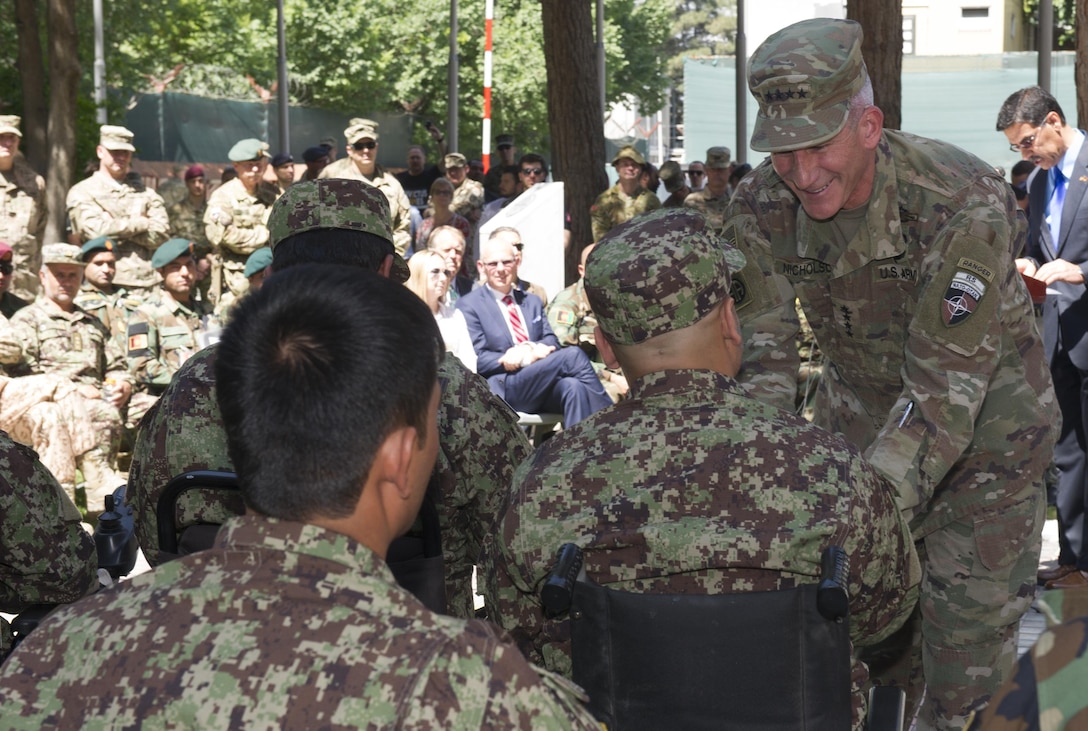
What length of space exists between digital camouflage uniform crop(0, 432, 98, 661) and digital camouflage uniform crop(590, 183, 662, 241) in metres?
8.46

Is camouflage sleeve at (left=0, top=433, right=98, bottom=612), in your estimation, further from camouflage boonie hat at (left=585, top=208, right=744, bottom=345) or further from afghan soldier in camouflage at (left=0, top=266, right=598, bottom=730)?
afghan soldier in camouflage at (left=0, top=266, right=598, bottom=730)

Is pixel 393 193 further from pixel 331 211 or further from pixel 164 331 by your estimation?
pixel 331 211

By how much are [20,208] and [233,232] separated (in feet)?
7.18

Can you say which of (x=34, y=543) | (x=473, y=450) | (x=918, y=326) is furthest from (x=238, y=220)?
(x=918, y=326)

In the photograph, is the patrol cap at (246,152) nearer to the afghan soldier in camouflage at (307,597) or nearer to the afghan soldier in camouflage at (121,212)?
the afghan soldier in camouflage at (121,212)

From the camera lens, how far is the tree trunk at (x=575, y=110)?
10.8 meters

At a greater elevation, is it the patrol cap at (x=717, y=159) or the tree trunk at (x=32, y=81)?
the tree trunk at (x=32, y=81)

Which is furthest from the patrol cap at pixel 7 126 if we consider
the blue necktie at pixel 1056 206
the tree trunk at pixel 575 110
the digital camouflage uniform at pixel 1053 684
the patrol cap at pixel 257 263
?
the digital camouflage uniform at pixel 1053 684

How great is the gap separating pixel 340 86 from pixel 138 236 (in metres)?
35.2

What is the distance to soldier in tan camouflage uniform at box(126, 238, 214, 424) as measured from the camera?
Answer: 816 centimetres

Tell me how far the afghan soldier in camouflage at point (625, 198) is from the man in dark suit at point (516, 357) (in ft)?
12.6

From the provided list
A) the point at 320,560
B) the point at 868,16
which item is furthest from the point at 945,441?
the point at 868,16

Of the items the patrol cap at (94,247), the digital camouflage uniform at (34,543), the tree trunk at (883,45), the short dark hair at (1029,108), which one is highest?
the tree trunk at (883,45)

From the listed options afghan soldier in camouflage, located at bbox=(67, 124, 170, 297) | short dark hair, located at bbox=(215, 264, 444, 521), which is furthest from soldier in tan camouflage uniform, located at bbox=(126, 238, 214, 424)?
short dark hair, located at bbox=(215, 264, 444, 521)
